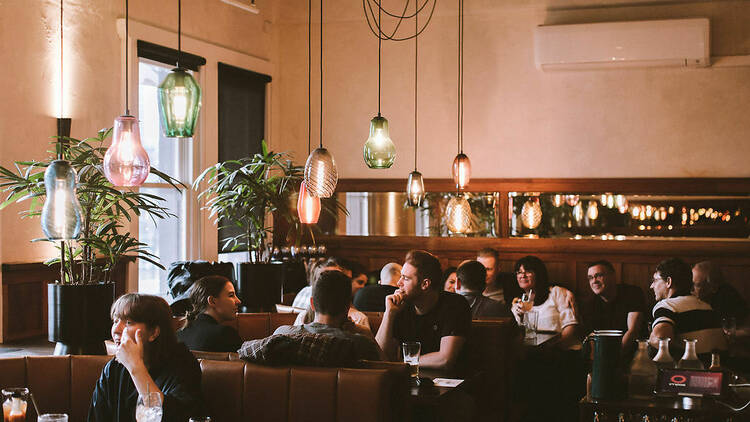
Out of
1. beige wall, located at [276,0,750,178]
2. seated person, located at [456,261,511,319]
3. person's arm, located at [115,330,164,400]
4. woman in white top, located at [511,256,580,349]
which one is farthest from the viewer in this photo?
beige wall, located at [276,0,750,178]

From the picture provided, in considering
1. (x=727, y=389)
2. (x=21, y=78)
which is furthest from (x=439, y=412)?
(x=21, y=78)

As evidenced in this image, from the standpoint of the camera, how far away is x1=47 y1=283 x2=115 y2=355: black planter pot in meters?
4.38

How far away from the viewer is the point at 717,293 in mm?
6586

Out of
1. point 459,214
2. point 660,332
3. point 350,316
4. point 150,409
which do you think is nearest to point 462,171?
point 459,214

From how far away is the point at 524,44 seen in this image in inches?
331

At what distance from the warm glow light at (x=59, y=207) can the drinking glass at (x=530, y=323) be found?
13.0 ft

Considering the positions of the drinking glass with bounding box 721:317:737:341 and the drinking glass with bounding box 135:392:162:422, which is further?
the drinking glass with bounding box 721:317:737:341

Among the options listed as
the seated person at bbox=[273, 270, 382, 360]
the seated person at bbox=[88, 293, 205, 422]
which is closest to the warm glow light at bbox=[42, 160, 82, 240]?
the seated person at bbox=[88, 293, 205, 422]

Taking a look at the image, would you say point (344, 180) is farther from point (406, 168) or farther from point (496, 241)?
point (496, 241)

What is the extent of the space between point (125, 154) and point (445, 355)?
2039 millimetres

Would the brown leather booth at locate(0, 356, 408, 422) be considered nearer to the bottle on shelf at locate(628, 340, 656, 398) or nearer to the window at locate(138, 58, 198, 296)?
the bottle on shelf at locate(628, 340, 656, 398)

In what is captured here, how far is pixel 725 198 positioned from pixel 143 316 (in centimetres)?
642

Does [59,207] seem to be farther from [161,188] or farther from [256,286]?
[161,188]

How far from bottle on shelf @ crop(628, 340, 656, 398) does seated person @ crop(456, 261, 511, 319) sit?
213 cm
